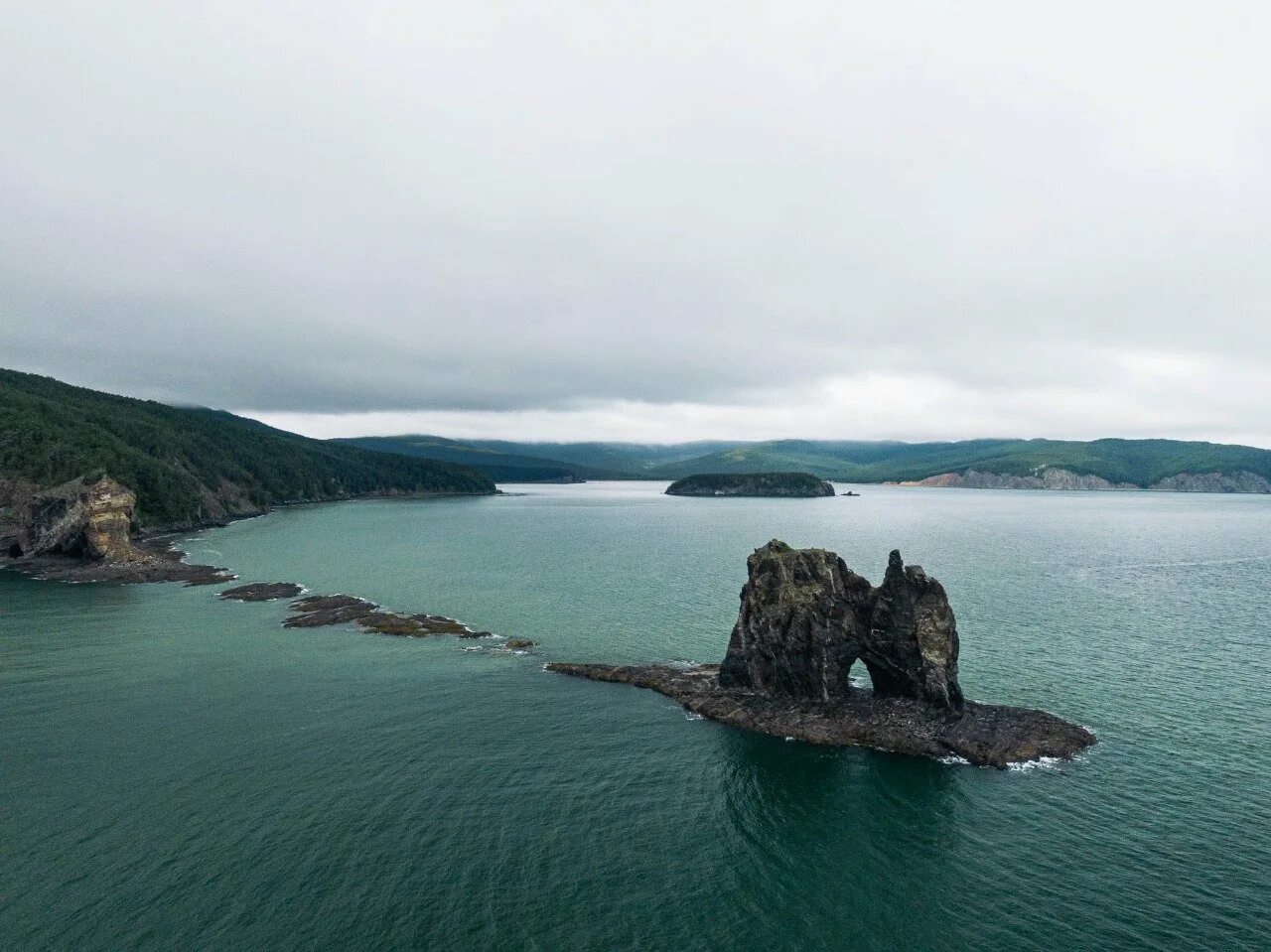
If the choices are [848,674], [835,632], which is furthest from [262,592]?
[848,674]

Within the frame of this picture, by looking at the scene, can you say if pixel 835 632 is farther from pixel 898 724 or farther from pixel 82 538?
pixel 82 538

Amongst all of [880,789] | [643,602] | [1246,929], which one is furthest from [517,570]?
[1246,929]

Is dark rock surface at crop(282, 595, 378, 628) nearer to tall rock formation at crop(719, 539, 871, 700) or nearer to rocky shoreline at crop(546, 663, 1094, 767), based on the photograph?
rocky shoreline at crop(546, 663, 1094, 767)

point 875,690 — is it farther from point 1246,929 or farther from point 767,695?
point 1246,929

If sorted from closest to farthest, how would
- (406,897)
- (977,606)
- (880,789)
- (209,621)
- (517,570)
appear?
1. (406,897)
2. (880,789)
3. (209,621)
4. (977,606)
5. (517,570)

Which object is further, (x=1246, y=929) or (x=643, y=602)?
(x=643, y=602)

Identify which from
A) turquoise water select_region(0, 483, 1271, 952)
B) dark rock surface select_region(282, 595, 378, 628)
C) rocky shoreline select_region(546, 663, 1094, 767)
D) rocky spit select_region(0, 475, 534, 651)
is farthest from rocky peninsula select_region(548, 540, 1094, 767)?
rocky spit select_region(0, 475, 534, 651)

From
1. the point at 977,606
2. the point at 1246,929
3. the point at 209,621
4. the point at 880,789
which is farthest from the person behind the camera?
the point at 977,606
